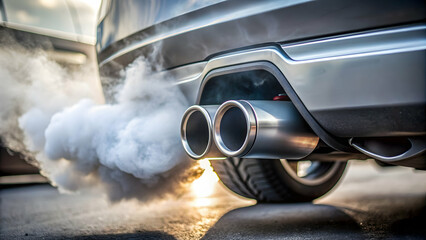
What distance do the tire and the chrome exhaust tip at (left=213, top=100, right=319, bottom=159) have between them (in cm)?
83

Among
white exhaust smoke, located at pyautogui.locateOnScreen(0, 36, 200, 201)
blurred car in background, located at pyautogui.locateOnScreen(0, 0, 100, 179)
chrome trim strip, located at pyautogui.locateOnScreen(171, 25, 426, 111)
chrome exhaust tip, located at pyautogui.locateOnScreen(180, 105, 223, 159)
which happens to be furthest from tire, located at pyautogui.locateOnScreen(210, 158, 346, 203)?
blurred car in background, located at pyautogui.locateOnScreen(0, 0, 100, 179)

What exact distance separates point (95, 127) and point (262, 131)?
40.4 inches

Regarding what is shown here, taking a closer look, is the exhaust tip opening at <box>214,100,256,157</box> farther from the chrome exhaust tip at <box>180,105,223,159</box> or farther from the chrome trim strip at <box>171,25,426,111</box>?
the chrome trim strip at <box>171,25,426,111</box>

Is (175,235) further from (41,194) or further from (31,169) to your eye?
(41,194)

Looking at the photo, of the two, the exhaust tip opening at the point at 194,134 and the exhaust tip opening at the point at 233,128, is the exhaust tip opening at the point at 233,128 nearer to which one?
the exhaust tip opening at the point at 233,128

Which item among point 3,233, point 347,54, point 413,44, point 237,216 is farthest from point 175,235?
point 413,44

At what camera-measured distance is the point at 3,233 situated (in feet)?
6.91

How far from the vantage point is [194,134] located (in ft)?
5.55

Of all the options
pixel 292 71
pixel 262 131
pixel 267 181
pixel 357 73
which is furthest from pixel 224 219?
pixel 357 73

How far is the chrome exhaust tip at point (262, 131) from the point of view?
145 centimetres

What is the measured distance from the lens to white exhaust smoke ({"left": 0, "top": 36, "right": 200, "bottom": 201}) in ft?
6.33

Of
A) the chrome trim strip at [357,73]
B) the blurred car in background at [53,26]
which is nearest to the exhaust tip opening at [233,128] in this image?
the chrome trim strip at [357,73]

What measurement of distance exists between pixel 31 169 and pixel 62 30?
50.2 inches

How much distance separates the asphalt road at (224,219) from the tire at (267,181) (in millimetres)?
75
